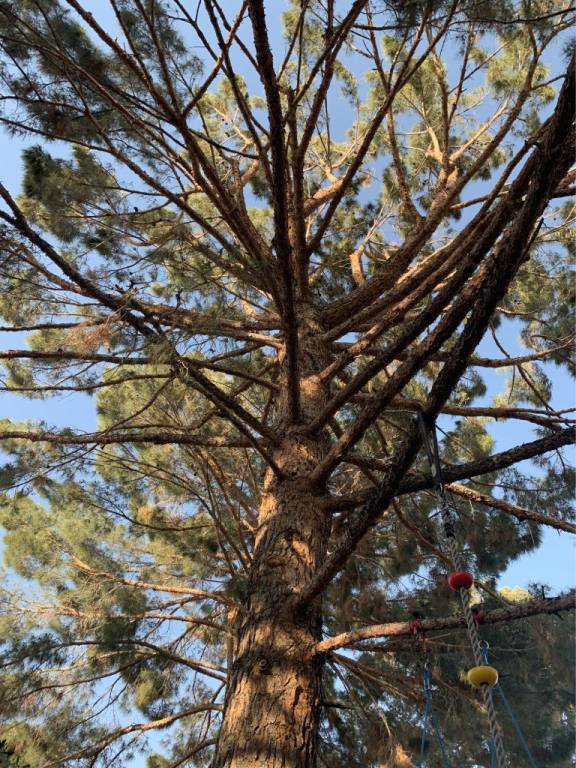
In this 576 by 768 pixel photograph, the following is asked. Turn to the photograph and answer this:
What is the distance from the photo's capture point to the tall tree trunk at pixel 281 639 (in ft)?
5.82

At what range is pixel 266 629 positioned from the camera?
204 centimetres

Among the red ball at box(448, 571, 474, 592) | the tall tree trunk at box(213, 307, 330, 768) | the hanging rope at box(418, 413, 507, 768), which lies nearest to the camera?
the hanging rope at box(418, 413, 507, 768)

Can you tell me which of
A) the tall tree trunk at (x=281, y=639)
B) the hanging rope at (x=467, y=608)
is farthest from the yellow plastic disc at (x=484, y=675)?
the tall tree trunk at (x=281, y=639)

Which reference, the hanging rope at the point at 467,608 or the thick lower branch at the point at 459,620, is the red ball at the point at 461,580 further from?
the thick lower branch at the point at 459,620

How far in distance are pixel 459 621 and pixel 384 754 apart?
6.15 feet

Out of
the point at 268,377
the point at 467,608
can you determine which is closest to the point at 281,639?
the point at 467,608

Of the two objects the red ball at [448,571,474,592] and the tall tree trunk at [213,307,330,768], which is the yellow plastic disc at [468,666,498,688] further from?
the tall tree trunk at [213,307,330,768]

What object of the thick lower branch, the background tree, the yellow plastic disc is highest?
the background tree

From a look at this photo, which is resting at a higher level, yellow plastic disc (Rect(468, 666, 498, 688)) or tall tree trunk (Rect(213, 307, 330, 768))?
tall tree trunk (Rect(213, 307, 330, 768))

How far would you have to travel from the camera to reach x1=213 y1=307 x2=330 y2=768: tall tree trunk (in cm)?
177

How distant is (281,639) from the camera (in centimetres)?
200

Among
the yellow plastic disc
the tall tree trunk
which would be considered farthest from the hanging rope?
the tall tree trunk

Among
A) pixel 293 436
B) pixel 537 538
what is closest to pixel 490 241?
pixel 293 436

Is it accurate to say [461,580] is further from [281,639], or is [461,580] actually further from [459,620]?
[281,639]
